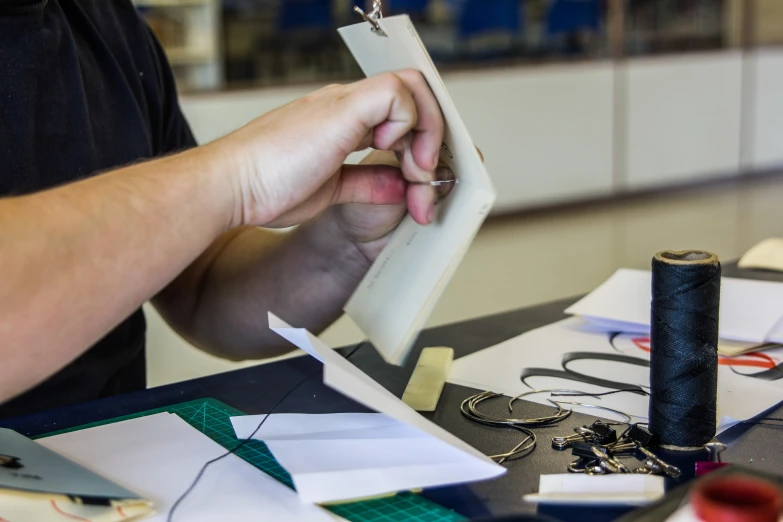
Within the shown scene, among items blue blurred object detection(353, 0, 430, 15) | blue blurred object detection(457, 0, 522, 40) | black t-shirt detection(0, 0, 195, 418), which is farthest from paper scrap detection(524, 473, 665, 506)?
blue blurred object detection(457, 0, 522, 40)

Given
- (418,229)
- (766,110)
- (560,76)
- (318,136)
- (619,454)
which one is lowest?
(766,110)

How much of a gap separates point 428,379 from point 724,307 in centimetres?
43

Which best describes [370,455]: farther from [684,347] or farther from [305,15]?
[305,15]

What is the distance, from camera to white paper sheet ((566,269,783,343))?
104 centimetres

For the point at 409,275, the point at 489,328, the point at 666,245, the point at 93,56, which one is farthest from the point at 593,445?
the point at 666,245

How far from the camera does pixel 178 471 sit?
2.35 feet

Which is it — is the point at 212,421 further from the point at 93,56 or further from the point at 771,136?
the point at 771,136

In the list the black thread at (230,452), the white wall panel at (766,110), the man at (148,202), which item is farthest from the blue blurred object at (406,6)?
the black thread at (230,452)

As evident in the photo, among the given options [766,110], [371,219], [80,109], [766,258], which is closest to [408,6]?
[766,110]

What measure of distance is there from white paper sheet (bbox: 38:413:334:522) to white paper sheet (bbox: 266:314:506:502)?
2 centimetres

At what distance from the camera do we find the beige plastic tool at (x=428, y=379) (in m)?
0.85

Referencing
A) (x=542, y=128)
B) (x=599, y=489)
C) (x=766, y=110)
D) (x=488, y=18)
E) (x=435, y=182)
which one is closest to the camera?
(x=599, y=489)

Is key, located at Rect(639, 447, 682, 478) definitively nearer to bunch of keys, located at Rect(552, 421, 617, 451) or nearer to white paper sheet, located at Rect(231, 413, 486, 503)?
bunch of keys, located at Rect(552, 421, 617, 451)

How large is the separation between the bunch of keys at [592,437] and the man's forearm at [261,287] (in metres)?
0.37
